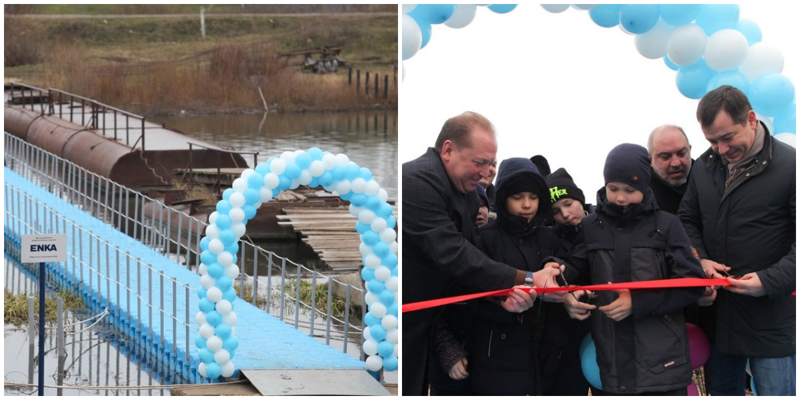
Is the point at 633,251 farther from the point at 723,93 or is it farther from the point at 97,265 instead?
the point at 97,265

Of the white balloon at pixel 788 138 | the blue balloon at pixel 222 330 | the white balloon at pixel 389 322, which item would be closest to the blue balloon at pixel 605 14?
the white balloon at pixel 788 138

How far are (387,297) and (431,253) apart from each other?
2711 mm

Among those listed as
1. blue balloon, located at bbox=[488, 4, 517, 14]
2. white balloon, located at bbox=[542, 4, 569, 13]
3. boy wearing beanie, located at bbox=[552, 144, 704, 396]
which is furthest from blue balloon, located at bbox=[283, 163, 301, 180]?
boy wearing beanie, located at bbox=[552, 144, 704, 396]

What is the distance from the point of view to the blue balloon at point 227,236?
7883 mm

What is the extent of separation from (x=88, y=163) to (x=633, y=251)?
1698cm

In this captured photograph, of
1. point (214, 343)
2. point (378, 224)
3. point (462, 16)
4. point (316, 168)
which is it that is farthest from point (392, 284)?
point (462, 16)

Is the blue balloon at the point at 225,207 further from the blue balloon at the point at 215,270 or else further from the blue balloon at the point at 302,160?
the blue balloon at the point at 302,160

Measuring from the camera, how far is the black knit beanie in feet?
18.1

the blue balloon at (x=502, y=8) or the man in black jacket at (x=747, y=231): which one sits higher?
the blue balloon at (x=502, y=8)

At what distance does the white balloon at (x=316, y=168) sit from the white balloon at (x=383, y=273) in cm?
74

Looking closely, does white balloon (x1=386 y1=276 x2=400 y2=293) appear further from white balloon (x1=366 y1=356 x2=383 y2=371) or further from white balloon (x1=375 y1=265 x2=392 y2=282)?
white balloon (x1=366 y1=356 x2=383 y2=371)

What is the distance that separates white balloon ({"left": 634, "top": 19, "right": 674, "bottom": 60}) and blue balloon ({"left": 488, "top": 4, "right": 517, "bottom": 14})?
0.67 metres

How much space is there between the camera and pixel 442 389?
18.9ft

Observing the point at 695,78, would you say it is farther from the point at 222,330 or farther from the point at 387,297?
the point at 222,330
